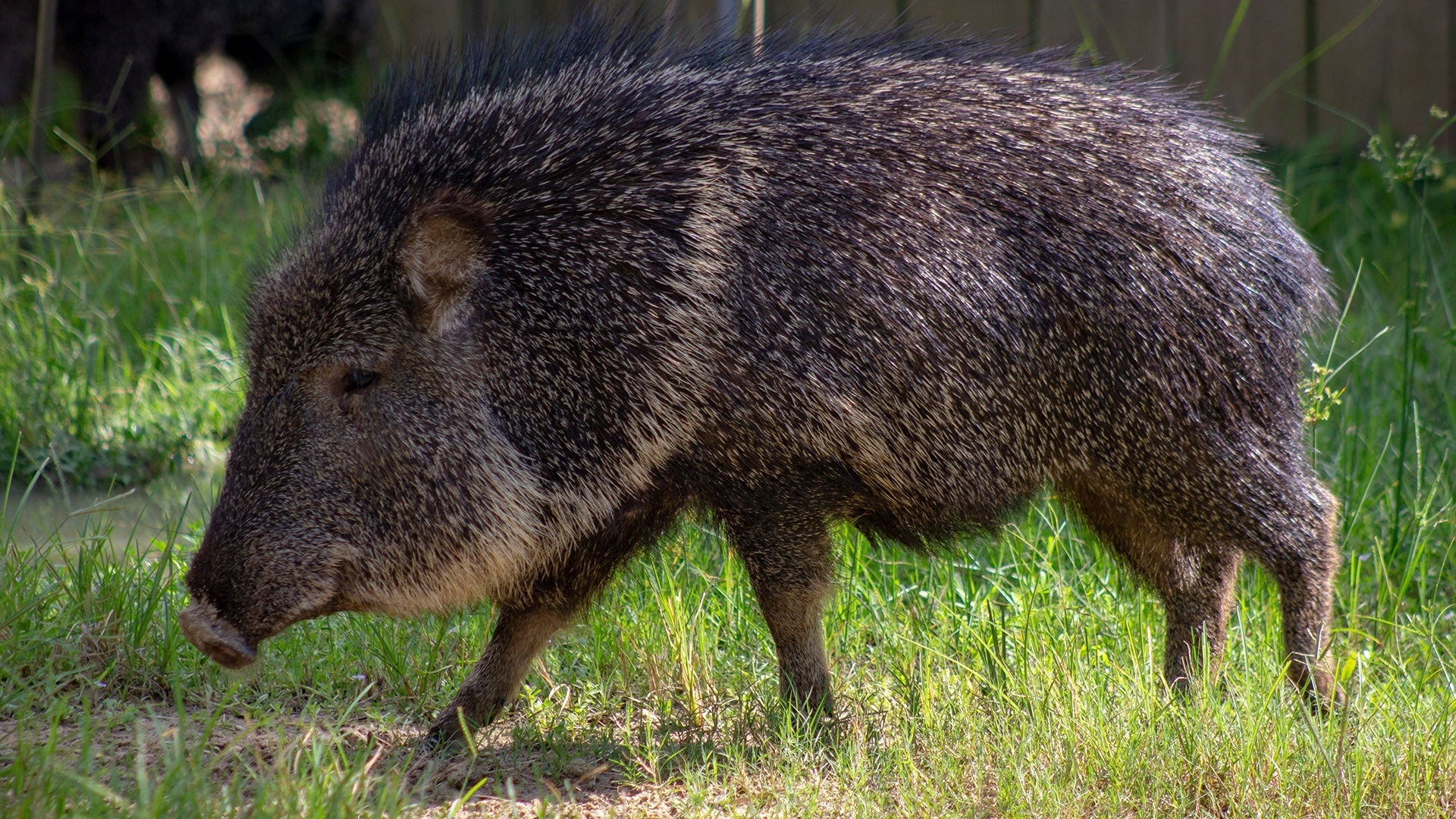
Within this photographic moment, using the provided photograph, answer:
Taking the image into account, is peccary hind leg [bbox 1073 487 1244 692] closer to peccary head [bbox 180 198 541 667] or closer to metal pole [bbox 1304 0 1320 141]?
peccary head [bbox 180 198 541 667]

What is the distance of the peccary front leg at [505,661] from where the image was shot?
268 centimetres

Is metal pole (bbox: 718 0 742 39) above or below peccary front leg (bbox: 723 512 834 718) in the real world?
above

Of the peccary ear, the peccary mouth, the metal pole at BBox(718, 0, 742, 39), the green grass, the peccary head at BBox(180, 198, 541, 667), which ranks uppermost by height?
the metal pole at BBox(718, 0, 742, 39)

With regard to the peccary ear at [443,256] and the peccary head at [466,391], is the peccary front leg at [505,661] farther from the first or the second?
the peccary ear at [443,256]

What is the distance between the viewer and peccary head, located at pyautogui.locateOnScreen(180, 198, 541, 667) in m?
2.34

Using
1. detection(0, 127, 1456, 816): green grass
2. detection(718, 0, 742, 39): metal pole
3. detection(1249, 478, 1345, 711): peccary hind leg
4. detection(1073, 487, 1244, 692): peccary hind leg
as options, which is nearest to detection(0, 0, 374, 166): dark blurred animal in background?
detection(0, 127, 1456, 816): green grass

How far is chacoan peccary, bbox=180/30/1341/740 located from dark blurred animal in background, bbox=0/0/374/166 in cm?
370

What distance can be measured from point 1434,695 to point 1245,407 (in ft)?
2.47

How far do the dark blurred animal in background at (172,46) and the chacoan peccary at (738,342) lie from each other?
3.70m

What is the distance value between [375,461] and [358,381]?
6.4 inches

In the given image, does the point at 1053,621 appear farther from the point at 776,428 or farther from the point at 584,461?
the point at 584,461

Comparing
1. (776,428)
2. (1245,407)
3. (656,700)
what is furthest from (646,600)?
(1245,407)

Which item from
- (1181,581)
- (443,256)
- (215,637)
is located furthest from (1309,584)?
(215,637)

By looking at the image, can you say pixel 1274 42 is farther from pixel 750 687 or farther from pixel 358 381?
pixel 358 381
